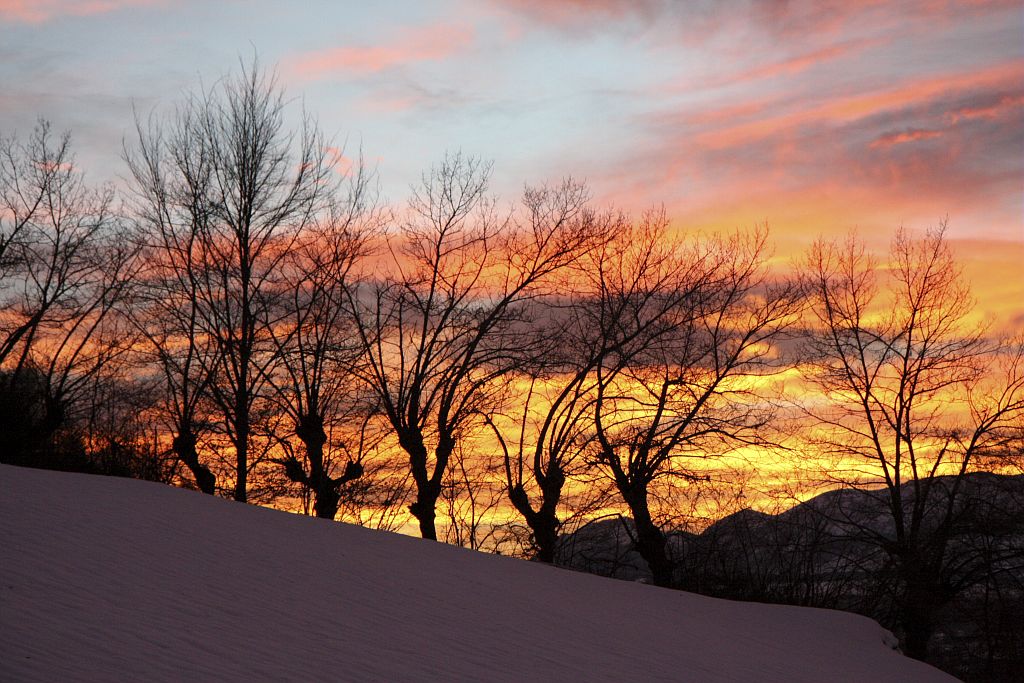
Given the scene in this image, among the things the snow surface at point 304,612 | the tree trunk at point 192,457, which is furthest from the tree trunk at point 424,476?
the snow surface at point 304,612

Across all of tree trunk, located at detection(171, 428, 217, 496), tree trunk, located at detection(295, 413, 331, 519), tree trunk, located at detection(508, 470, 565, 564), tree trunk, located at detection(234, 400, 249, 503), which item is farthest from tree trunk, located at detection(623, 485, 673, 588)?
tree trunk, located at detection(171, 428, 217, 496)

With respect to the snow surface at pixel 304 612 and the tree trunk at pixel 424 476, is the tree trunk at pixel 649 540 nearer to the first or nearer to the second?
the tree trunk at pixel 424 476

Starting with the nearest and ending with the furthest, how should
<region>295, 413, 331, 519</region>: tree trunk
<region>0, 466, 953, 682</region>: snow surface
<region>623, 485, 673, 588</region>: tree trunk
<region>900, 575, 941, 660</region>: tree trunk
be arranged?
Result: 1. <region>0, 466, 953, 682</region>: snow surface
2. <region>295, 413, 331, 519</region>: tree trunk
3. <region>900, 575, 941, 660</region>: tree trunk
4. <region>623, 485, 673, 588</region>: tree trunk

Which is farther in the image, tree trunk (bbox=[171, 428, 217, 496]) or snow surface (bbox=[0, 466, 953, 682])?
tree trunk (bbox=[171, 428, 217, 496])

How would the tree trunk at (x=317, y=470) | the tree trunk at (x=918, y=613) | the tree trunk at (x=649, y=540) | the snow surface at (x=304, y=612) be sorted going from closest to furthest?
1. the snow surface at (x=304, y=612)
2. the tree trunk at (x=317, y=470)
3. the tree trunk at (x=918, y=613)
4. the tree trunk at (x=649, y=540)

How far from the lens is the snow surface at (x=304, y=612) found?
6.60m

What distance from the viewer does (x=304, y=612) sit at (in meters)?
8.73

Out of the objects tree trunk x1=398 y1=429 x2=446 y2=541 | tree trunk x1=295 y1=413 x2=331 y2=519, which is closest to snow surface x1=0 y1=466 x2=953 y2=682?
tree trunk x1=295 y1=413 x2=331 y2=519

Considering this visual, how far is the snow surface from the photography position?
660 cm

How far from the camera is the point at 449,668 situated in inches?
308

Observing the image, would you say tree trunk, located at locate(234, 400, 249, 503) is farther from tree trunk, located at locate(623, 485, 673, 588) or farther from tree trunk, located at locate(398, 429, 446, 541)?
tree trunk, located at locate(623, 485, 673, 588)

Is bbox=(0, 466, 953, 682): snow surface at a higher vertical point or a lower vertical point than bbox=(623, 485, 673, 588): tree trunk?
lower

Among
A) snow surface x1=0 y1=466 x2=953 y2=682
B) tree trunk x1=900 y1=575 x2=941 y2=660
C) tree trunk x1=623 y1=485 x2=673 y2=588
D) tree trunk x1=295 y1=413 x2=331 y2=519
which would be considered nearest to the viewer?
snow surface x1=0 y1=466 x2=953 y2=682

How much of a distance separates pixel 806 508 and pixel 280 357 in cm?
1746
